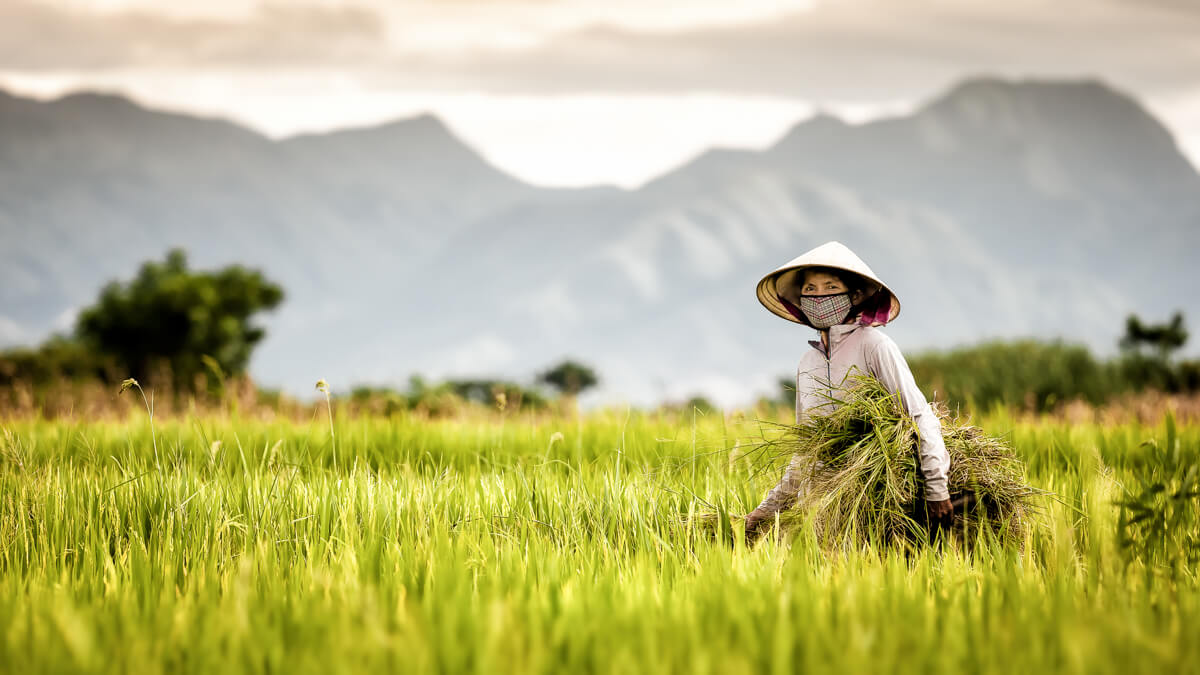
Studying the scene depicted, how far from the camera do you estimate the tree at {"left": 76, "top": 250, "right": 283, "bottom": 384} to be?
22.9 meters

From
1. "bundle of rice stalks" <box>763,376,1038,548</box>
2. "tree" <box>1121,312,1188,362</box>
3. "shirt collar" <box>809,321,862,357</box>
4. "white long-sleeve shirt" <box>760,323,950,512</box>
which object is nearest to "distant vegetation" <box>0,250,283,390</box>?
"white long-sleeve shirt" <box>760,323,950,512</box>

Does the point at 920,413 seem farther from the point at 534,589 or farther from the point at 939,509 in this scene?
the point at 534,589

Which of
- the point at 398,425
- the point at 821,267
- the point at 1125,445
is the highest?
the point at 821,267

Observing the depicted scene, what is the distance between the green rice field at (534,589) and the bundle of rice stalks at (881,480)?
0.15 metres

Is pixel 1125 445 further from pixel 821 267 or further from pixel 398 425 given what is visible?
pixel 398 425

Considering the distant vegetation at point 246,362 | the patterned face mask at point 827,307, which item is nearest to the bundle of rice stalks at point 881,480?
the patterned face mask at point 827,307

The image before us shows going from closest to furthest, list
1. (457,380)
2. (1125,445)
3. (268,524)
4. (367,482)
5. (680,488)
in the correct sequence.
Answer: (268,524), (367,482), (680,488), (1125,445), (457,380)

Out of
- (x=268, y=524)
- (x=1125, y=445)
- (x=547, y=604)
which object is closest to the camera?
(x=547, y=604)

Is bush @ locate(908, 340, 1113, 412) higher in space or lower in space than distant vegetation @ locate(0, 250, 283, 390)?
lower

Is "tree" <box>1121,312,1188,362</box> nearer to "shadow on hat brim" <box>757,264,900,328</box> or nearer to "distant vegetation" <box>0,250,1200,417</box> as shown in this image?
"distant vegetation" <box>0,250,1200,417</box>

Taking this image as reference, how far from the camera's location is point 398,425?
6.83 meters

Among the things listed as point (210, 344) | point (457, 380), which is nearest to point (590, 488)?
point (457, 380)

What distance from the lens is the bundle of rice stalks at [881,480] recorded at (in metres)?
3.71

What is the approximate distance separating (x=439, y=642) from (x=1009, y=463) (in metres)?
3.29
